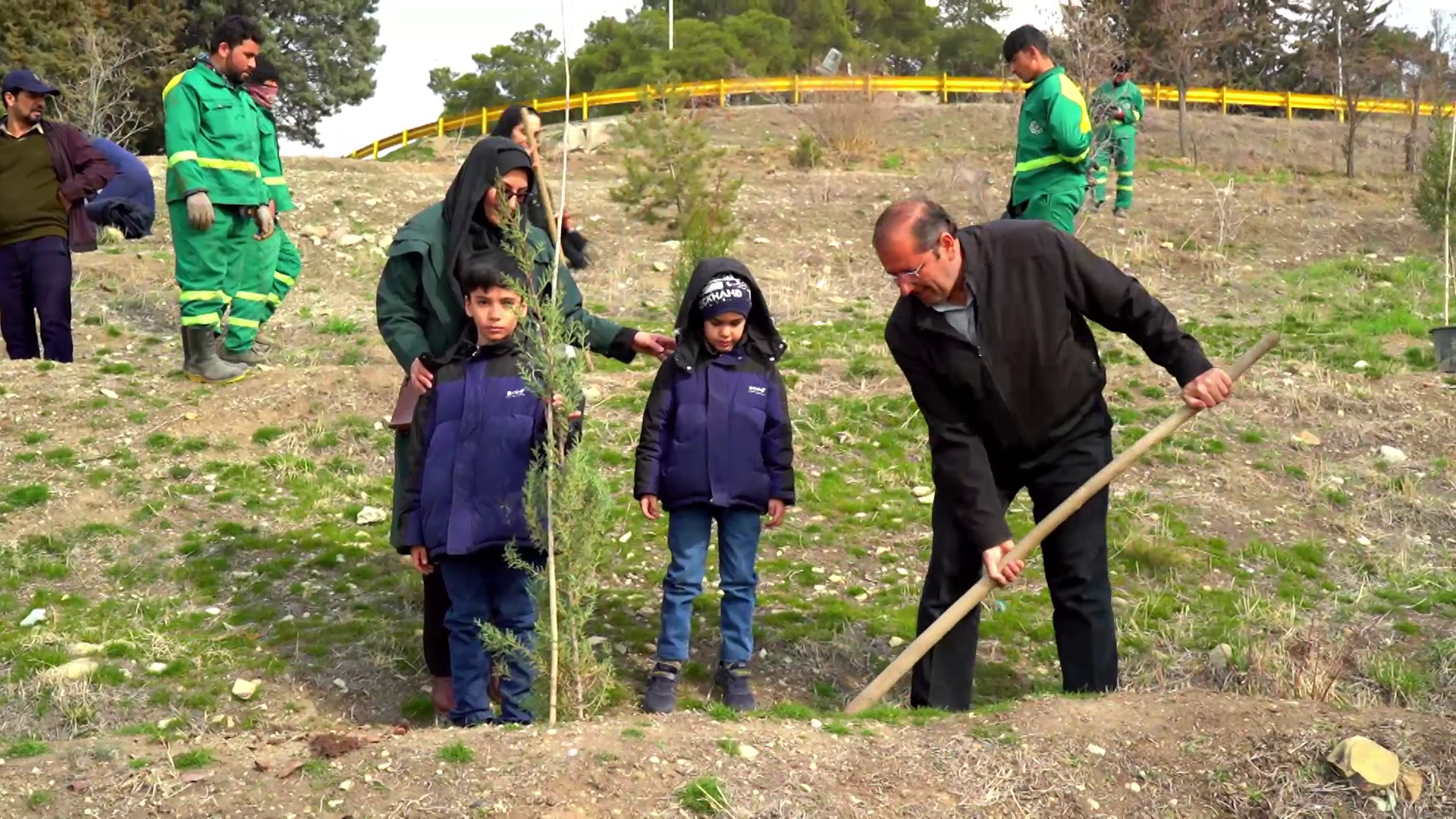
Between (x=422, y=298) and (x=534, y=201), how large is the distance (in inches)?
20.1

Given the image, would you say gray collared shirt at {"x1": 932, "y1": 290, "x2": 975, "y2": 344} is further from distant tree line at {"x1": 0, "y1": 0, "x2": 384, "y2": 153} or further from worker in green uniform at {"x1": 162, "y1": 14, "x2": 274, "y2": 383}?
distant tree line at {"x1": 0, "y1": 0, "x2": 384, "y2": 153}

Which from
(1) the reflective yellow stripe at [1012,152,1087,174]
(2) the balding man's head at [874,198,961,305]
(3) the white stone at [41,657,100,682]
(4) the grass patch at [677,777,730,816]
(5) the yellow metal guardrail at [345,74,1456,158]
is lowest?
(3) the white stone at [41,657,100,682]

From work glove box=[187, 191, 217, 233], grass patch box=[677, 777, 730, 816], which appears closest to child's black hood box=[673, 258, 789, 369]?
grass patch box=[677, 777, 730, 816]

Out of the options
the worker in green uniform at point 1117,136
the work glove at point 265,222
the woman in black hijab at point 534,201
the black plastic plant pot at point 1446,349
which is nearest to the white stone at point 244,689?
the woman in black hijab at point 534,201

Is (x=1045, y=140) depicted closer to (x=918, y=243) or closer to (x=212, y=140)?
(x=918, y=243)

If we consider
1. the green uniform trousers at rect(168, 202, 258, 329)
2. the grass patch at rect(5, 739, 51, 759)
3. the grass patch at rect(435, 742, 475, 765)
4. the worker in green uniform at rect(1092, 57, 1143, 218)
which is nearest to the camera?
the grass patch at rect(435, 742, 475, 765)

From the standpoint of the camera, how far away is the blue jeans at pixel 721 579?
4.91 m

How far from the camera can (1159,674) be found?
17.3 ft

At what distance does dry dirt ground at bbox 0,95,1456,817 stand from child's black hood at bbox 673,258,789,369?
3.97 feet

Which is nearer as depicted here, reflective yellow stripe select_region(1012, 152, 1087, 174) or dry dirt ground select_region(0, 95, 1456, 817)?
dry dirt ground select_region(0, 95, 1456, 817)

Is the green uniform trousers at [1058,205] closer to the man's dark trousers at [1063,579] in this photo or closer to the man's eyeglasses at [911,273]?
the man's dark trousers at [1063,579]

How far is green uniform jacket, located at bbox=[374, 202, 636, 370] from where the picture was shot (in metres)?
4.70

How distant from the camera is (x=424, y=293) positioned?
15.7 ft

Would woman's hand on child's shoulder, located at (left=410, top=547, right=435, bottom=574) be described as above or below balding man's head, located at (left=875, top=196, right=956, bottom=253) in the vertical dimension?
below
